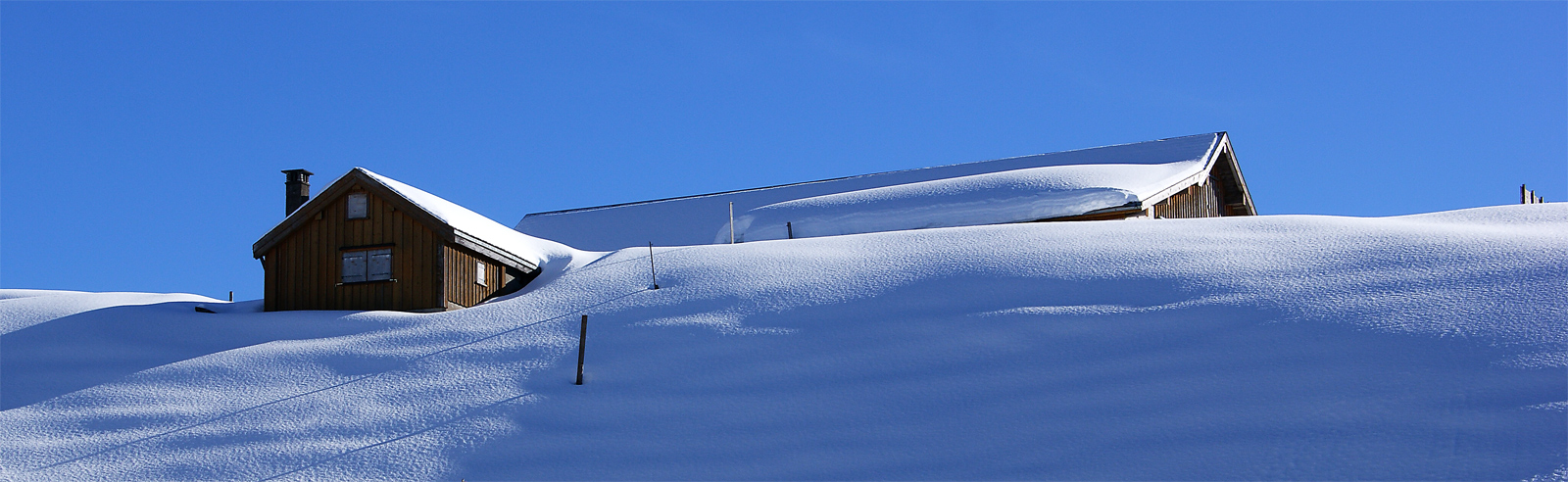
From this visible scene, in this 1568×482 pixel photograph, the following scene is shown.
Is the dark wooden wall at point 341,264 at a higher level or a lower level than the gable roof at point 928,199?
lower

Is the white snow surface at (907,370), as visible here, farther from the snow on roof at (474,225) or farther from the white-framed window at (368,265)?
the snow on roof at (474,225)

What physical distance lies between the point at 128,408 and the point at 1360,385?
1394cm

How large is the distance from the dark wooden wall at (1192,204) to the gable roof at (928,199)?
0.25m

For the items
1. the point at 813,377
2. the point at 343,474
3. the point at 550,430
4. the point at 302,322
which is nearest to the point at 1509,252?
the point at 813,377

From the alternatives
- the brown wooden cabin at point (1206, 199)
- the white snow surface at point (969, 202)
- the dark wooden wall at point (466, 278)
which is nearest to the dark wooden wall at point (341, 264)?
the dark wooden wall at point (466, 278)

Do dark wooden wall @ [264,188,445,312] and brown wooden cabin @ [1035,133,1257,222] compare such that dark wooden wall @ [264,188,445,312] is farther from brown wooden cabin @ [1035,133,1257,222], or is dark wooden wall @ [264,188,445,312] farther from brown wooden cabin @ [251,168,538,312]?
brown wooden cabin @ [1035,133,1257,222]

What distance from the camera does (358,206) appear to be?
60.4 feet

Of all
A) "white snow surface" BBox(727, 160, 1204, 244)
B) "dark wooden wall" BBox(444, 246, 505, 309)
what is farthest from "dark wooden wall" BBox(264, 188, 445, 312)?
"white snow surface" BBox(727, 160, 1204, 244)

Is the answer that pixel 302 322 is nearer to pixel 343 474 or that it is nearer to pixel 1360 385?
pixel 343 474

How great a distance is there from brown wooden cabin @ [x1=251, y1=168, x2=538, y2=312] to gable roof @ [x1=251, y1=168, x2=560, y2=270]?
0.6 inches

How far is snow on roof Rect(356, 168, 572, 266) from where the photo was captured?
58.8 ft

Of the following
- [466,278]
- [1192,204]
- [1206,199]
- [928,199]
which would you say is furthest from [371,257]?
[1206,199]

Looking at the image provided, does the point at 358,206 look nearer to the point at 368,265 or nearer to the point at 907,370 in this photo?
the point at 368,265

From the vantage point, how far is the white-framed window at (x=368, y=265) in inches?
708
